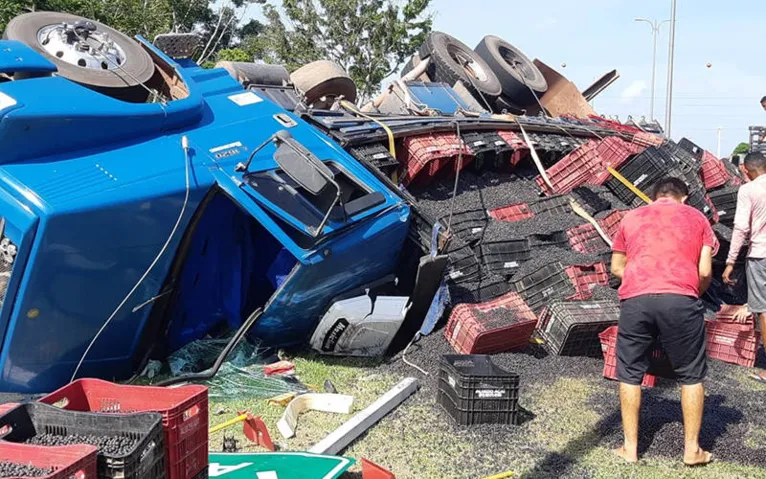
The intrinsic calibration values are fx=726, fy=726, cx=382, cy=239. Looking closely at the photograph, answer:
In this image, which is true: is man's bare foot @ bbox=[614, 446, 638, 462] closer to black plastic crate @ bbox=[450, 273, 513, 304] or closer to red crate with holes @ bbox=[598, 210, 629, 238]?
black plastic crate @ bbox=[450, 273, 513, 304]

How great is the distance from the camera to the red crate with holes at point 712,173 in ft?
27.9

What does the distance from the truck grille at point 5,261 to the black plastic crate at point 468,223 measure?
387 centimetres

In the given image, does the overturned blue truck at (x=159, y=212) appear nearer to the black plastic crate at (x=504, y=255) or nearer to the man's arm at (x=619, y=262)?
the black plastic crate at (x=504, y=255)

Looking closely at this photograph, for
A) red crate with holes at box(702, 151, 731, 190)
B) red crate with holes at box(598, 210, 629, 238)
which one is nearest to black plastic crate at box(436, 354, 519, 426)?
red crate with holes at box(598, 210, 629, 238)

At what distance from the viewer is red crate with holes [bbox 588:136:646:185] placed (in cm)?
815

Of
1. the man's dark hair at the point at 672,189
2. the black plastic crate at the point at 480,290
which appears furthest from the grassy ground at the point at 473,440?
the man's dark hair at the point at 672,189

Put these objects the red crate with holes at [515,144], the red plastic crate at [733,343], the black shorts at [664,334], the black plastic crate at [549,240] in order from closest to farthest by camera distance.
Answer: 1. the black shorts at [664,334]
2. the red plastic crate at [733,343]
3. the black plastic crate at [549,240]
4. the red crate with holes at [515,144]

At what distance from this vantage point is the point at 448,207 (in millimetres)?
7203

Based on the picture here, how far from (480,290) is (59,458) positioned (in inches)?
176

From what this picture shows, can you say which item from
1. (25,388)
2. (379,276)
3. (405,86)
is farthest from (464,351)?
(405,86)

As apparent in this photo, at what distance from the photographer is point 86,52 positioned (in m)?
5.21

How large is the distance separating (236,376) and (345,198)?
1.53 metres

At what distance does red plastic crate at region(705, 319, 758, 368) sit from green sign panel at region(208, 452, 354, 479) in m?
3.85

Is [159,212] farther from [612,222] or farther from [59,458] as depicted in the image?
[612,222]
